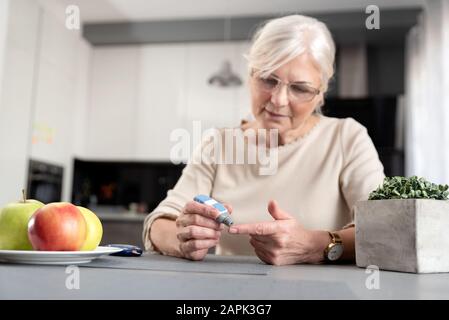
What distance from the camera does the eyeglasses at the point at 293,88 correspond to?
1.21 m

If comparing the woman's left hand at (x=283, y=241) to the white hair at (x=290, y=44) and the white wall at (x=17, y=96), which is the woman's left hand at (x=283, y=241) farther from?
the white wall at (x=17, y=96)

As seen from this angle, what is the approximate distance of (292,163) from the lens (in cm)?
133

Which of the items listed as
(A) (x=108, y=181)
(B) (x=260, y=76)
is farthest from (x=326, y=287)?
(A) (x=108, y=181)

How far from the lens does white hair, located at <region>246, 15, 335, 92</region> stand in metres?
1.19

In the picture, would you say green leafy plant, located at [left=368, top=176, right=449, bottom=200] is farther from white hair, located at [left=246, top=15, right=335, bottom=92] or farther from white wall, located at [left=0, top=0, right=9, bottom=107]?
white wall, located at [left=0, top=0, right=9, bottom=107]

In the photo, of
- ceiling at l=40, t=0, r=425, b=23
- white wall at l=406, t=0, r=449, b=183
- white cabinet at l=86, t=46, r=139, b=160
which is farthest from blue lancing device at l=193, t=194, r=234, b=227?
white cabinet at l=86, t=46, r=139, b=160

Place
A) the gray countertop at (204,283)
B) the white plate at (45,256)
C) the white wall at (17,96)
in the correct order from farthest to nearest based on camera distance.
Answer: the white wall at (17,96) < the white plate at (45,256) < the gray countertop at (204,283)

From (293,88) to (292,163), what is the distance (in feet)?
0.73

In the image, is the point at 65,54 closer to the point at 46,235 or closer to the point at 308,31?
the point at 308,31

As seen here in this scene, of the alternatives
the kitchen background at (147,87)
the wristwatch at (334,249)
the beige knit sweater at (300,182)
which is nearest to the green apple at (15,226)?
the beige knit sweater at (300,182)

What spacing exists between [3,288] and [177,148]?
3595 mm

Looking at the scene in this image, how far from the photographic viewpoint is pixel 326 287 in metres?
0.56

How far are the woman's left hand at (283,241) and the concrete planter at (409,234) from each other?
0.48ft

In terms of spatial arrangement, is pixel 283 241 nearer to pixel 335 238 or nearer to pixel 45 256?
pixel 335 238
